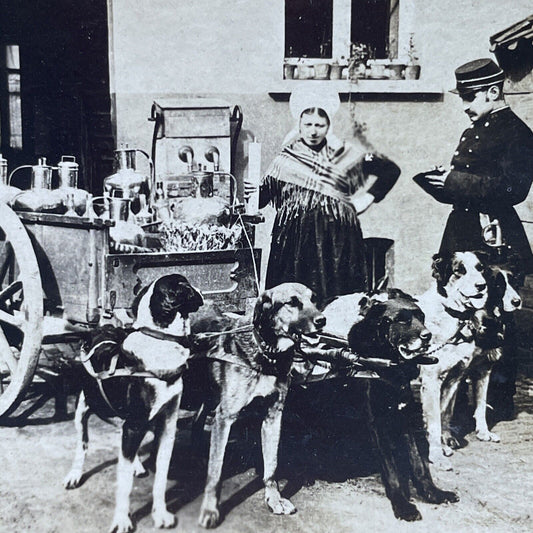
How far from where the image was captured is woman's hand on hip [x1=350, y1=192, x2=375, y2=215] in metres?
4.14

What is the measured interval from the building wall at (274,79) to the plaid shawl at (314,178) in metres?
0.10

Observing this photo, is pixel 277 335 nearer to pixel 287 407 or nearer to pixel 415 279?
pixel 287 407

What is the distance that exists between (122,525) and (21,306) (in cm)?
132

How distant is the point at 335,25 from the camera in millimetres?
4094

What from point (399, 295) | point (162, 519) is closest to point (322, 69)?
point (399, 295)

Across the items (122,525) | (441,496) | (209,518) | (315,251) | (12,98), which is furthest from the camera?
(12,98)

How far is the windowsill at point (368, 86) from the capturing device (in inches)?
159

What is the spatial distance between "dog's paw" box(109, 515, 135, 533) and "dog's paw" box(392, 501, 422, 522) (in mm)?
1444

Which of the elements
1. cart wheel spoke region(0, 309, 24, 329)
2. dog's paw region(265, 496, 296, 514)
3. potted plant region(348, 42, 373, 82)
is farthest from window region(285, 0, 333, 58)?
dog's paw region(265, 496, 296, 514)

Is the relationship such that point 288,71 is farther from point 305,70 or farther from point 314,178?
point 314,178

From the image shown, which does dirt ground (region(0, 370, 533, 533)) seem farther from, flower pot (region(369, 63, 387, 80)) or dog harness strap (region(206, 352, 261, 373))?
flower pot (region(369, 63, 387, 80))

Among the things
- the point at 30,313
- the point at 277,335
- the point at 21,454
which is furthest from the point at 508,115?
the point at 21,454

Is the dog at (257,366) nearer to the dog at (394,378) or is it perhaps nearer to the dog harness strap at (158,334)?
the dog harness strap at (158,334)

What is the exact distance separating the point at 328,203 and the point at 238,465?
1578mm
